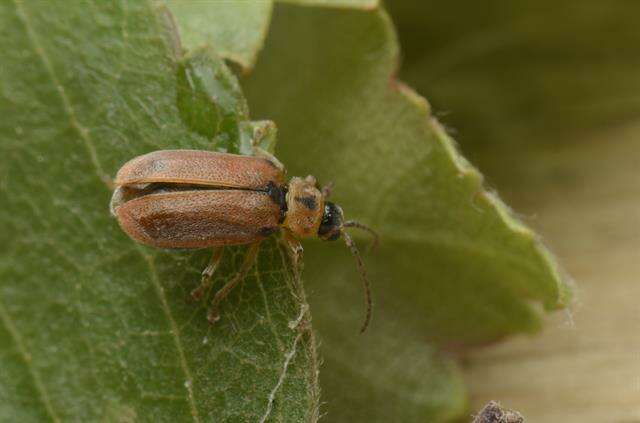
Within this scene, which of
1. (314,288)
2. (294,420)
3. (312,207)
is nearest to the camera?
(294,420)

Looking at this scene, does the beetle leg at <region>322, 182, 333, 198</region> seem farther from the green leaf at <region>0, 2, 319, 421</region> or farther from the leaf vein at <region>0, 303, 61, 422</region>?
the leaf vein at <region>0, 303, 61, 422</region>

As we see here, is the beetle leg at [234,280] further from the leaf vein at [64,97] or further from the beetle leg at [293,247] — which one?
the leaf vein at [64,97]

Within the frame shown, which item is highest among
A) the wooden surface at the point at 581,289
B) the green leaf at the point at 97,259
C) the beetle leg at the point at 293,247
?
the wooden surface at the point at 581,289

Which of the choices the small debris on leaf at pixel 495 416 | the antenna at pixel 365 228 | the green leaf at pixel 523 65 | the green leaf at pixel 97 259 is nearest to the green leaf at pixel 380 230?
the antenna at pixel 365 228

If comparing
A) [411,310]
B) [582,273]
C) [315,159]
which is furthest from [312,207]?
[582,273]

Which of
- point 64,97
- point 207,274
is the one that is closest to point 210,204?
point 207,274

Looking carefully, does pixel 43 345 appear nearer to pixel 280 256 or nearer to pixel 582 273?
pixel 280 256

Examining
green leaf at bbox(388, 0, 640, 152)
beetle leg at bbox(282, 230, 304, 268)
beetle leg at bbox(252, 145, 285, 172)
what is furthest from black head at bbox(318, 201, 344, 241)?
green leaf at bbox(388, 0, 640, 152)

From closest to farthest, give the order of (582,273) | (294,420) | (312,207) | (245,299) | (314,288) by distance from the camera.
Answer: (294,420)
(245,299)
(312,207)
(314,288)
(582,273)
